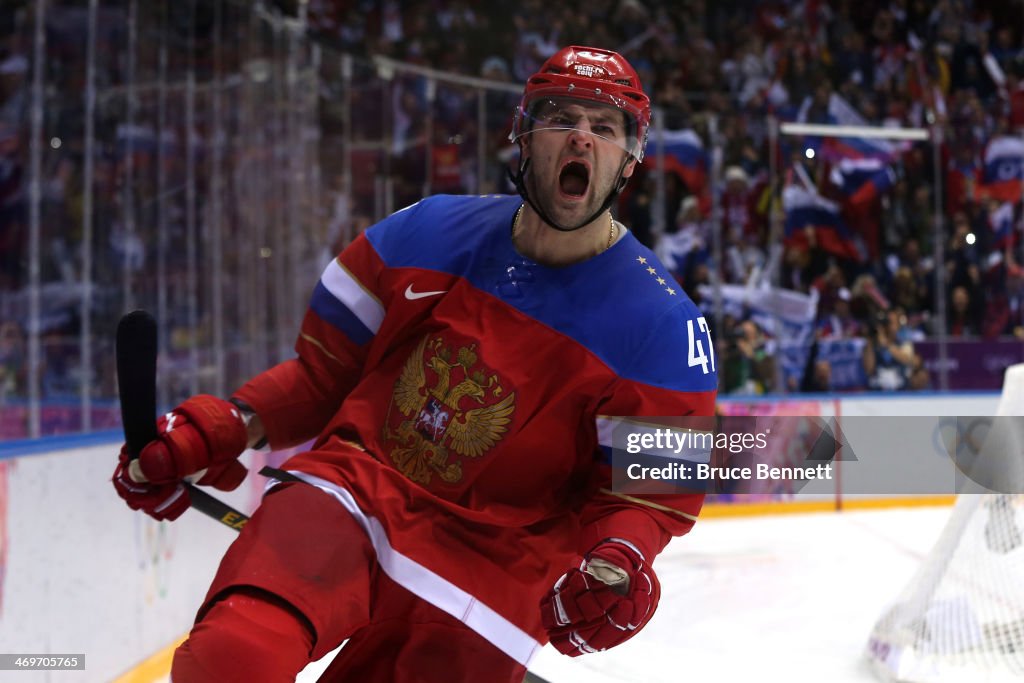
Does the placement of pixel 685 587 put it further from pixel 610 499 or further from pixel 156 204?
pixel 610 499

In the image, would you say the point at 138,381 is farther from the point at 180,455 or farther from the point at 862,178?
the point at 862,178

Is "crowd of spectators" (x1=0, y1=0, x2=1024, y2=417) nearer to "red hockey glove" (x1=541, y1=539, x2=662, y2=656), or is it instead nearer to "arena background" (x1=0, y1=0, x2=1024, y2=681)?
"arena background" (x1=0, y1=0, x2=1024, y2=681)

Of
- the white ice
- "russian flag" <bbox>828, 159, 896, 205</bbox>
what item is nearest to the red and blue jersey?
the white ice

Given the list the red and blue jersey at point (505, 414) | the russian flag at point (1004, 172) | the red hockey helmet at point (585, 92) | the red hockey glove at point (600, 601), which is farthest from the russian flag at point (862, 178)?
the red hockey glove at point (600, 601)

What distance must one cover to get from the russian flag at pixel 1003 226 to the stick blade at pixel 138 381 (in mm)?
5667

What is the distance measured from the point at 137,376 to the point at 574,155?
0.69m

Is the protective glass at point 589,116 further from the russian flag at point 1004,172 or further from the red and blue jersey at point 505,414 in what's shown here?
the russian flag at point 1004,172

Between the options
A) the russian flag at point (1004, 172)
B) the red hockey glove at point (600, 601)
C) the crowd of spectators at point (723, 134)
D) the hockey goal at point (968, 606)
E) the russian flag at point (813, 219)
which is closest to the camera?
the red hockey glove at point (600, 601)

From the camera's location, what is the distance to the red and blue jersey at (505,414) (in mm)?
1483

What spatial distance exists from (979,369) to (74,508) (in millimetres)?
5119

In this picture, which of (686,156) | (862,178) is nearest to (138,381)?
(686,156)

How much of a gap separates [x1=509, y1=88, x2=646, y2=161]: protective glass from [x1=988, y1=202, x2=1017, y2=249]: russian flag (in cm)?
520

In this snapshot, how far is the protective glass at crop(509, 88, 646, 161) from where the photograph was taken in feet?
5.33

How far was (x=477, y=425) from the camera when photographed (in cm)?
152
